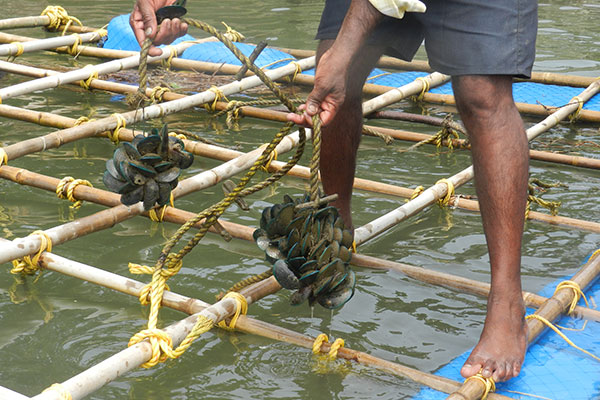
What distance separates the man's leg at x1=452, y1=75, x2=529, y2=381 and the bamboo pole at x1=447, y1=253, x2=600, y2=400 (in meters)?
0.10

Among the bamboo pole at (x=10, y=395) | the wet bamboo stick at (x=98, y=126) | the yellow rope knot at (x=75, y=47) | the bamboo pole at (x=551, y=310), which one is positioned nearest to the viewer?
the bamboo pole at (x=10, y=395)

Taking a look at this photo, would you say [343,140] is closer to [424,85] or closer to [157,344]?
[157,344]

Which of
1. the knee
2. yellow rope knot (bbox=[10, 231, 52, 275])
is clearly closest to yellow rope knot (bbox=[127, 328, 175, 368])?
yellow rope knot (bbox=[10, 231, 52, 275])

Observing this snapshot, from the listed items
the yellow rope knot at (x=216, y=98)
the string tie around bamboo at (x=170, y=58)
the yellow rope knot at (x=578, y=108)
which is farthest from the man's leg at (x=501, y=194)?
the string tie around bamboo at (x=170, y=58)

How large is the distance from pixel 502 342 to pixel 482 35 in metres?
0.81

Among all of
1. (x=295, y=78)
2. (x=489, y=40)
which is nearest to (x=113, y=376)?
(x=489, y=40)

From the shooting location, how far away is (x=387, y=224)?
2.88m

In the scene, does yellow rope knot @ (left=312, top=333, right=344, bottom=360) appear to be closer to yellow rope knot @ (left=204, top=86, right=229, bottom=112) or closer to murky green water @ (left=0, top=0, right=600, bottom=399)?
murky green water @ (left=0, top=0, right=600, bottom=399)

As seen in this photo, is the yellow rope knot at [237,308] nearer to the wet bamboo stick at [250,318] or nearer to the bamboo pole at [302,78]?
the wet bamboo stick at [250,318]

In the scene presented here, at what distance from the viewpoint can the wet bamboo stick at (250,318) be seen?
6.70ft

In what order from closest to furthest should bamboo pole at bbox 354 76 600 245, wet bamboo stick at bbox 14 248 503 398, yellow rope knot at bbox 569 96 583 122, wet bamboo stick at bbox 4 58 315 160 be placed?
wet bamboo stick at bbox 14 248 503 398, bamboo pole at bbox 354 76 600 245, wet bamboo stick at bbox 4 58 315 160, yellow rope knot at bbox 569 96 583 122

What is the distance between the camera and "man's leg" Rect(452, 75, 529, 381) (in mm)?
2119

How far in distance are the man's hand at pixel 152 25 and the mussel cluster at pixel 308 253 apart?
0.61m

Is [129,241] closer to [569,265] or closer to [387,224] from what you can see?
[387,224]
